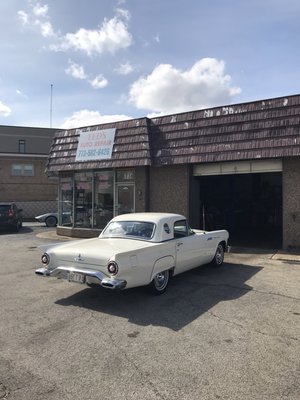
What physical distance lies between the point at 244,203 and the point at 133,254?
14.1 meters

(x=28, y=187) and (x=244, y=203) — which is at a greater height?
(x=28, y=187)

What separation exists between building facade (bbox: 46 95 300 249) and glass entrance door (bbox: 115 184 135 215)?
0.04m

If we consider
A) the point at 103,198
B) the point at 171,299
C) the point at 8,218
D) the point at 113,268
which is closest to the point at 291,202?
the point at 171,299

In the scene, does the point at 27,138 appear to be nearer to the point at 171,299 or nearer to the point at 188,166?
the point at 188,166

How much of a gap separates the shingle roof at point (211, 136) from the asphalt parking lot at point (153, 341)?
15.7 ft

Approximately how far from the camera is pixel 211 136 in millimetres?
12586

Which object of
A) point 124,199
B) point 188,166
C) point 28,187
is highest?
point 188,166

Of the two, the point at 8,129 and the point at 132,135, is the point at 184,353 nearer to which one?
the point at 132,135

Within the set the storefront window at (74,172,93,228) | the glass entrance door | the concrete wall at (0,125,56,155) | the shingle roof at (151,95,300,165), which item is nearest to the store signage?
the storefront window at (74,172,93,228)

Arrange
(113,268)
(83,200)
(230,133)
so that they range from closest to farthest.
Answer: (113,268) → (230,133) → (83,200)

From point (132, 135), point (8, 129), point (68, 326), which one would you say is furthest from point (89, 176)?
point (8, 129)

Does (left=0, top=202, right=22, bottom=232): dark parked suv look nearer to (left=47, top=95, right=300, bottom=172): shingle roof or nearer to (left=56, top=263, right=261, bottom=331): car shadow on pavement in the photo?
(left=47, top=95, right=300, bottom=172): shingle roof

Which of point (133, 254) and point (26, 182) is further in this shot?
point (26, 182)

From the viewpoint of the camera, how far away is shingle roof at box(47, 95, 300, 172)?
1131 centimetres
